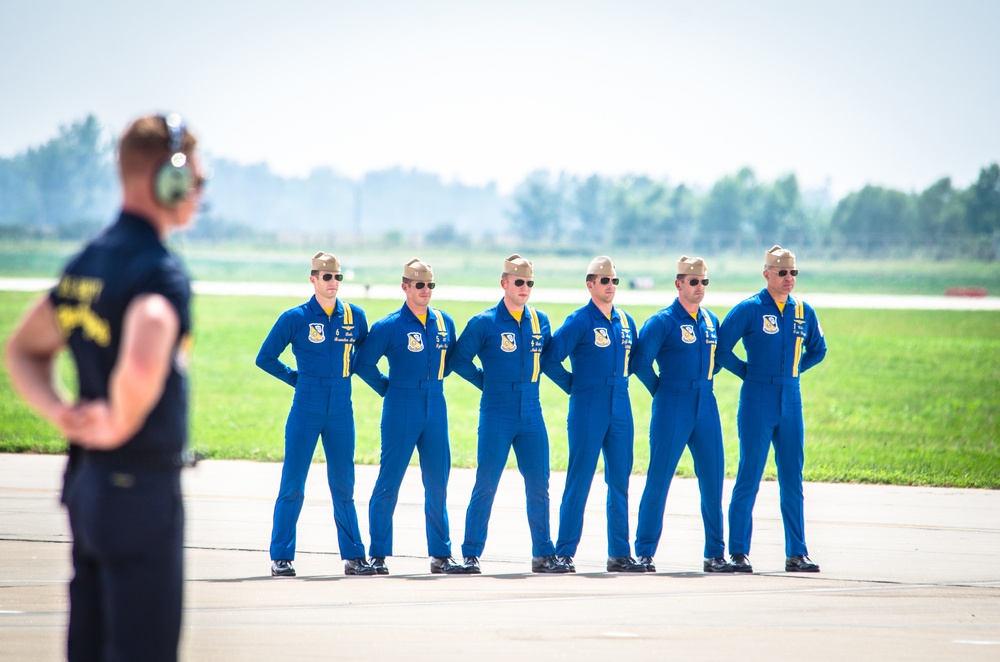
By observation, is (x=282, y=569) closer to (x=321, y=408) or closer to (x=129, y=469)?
(x=321, y=408)

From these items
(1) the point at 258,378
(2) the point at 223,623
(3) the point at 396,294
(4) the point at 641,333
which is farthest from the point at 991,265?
(2) the point at 223,623

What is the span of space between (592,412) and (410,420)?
1.38 m

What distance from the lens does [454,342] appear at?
9.47m

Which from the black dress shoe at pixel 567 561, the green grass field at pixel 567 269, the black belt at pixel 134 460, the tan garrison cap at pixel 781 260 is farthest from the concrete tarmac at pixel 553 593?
the green grass field at pixel 567 269

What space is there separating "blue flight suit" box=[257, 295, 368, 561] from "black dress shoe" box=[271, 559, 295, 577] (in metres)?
0.26

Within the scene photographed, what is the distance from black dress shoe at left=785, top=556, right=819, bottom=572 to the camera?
347 inches

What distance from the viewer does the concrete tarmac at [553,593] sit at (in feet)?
20.6

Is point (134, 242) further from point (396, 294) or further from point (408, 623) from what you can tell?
point (396, 294)

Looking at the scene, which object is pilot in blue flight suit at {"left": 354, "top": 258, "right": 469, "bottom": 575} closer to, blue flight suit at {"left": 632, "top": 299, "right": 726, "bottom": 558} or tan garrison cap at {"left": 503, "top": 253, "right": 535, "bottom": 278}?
tan garrison cap at {"left": 503, "top": 253, "right": 535, "bottom": 278}

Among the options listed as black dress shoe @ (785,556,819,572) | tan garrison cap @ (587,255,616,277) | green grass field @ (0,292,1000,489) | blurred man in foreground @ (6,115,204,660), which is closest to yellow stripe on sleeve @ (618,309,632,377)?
tan garrison cap @ (587,255,616,277)

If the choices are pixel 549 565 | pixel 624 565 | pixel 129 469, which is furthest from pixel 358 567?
pixel 129 469

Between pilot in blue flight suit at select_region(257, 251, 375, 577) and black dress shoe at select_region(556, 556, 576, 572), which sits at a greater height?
pilot in blue flight suit at select_region(257, 251, 375, 577)

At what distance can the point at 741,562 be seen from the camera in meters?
8.98

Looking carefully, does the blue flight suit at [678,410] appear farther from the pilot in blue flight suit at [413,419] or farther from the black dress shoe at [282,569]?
the black dress shoe at [282,569]
